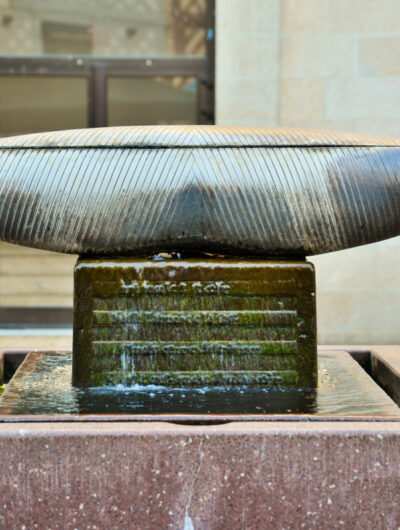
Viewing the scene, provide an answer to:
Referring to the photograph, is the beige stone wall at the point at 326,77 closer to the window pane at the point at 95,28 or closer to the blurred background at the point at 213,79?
the blurred background at the point at 213,79

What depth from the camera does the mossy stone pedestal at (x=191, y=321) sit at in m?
2.49

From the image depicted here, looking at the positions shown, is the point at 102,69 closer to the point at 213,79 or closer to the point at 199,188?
the point at 213,79

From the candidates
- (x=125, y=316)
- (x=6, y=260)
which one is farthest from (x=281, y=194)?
(x=6, y=260)

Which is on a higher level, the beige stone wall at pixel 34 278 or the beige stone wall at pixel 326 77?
the beige stone wall at pixel 326 77

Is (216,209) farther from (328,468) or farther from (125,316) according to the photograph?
(328,468)

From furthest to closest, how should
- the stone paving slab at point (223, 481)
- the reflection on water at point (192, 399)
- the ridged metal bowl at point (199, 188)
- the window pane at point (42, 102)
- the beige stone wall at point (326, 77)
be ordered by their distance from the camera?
the window pane at point (42, 102) < the beige stone wall at point (326, 77) < the ridged metal bowl at point (199, 188) < the reflection on water at point (192, 399) < the stone paving slab at point (223, 481)

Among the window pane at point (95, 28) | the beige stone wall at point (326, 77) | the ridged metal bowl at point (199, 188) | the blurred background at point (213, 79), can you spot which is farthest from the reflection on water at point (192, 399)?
the window pane at point (95, 28)

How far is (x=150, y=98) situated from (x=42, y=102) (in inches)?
40.4

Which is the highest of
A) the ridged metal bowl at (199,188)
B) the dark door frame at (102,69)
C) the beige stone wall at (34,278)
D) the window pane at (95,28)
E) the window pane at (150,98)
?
the window pane at (95,28)

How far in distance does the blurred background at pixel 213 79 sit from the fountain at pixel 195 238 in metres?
3.00

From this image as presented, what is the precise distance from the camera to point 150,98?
6.31 metres

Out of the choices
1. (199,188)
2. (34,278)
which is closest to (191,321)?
(199,188)

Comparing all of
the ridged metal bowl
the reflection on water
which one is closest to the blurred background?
the reflection on water

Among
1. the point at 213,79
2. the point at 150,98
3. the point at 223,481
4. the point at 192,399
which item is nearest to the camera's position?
the point at 223,481
